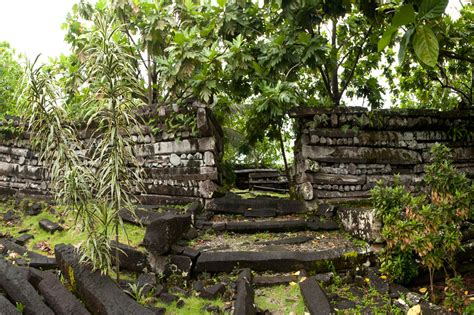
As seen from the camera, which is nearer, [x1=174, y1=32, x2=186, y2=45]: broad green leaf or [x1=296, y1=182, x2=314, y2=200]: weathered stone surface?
[x1=174, y1=32, x2=186, y2=45]: broad green leaf

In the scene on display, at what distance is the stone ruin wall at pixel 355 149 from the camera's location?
25.3 ft

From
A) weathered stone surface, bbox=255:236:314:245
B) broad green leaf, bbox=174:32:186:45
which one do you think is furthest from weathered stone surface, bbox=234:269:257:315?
broad green leaf, bbox=174:32:186:45

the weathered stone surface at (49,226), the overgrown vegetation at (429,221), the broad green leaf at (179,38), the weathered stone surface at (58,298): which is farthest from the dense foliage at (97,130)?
the overgrown vegetation at (429,221)

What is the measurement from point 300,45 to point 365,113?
2.08 metres

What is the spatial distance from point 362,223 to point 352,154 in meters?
1.93

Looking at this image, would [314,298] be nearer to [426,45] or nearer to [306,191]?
[306,191]

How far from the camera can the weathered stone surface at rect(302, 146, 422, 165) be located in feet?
25.4

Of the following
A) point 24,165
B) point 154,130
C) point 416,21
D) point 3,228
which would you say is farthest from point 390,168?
point 24,165

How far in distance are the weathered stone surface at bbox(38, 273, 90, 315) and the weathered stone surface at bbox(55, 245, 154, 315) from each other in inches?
6.2

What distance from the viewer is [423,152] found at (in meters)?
8.13

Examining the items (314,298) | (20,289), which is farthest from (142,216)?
(314,298)

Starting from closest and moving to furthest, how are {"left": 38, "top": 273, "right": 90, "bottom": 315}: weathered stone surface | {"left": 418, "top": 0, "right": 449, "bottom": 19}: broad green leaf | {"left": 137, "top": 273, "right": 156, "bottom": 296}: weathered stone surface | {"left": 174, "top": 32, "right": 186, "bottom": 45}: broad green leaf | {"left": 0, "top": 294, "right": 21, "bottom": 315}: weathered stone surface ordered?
1. {"left": 418, "top": 0, "right": 449, "bottom": 19}: broad green leaf
2. {"left": 0, "top": 294, "right": 21, "bottom": 315}: weathered stone surface
3. {"left": 38, "top": 273, "right": 90, "bottom": 315}: weathered stone surface
4. {"left": 137, "top": 273, "right": 156, "bottom": 296}: weathered stone surface
5. {"left": 174, "top": 32, "right": 186, "bottom": 45}: broad green leaf

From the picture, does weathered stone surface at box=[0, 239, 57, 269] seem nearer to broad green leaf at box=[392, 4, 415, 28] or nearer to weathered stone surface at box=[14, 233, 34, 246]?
weathered stone surface at box=[14, 233, 34, 246]

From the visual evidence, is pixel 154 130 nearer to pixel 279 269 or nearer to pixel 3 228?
pixel 3 228
